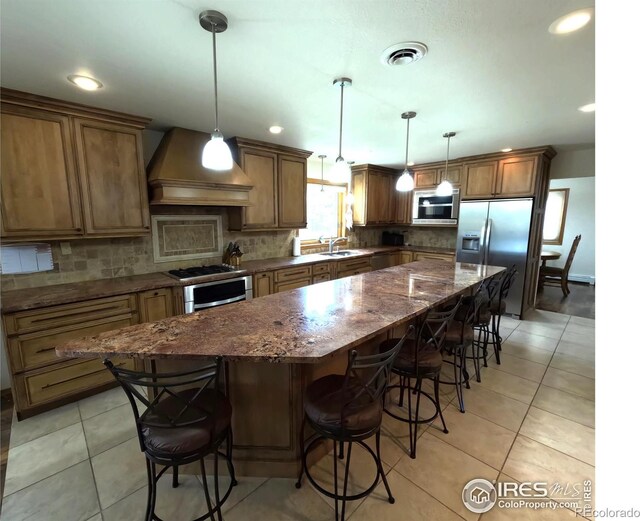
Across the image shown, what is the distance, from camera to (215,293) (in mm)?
3096

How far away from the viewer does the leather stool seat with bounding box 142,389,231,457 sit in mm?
1188

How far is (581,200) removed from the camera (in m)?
6.70

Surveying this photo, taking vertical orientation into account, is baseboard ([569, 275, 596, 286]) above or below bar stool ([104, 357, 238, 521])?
below

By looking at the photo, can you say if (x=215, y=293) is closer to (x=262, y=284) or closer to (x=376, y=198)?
(x=262, y=284)

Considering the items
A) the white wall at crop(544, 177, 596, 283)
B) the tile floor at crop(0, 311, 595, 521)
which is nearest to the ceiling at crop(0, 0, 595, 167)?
the tile floor at crop(0, 311, 595, 521)

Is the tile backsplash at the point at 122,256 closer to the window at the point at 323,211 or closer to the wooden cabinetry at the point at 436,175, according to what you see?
the window at the point at 323,211

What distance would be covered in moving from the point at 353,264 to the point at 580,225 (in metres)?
5.91

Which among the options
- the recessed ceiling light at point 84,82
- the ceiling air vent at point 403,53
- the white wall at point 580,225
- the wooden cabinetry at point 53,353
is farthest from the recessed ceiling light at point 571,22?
the white wall at point 580,225

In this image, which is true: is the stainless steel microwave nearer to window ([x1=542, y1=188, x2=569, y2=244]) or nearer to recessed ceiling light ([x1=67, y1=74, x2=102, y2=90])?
window ([x1=542, y1=188, x2=569, y2=244])

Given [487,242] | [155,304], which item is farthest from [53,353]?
[487,242]

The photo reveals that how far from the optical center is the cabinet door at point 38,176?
7.18 ft

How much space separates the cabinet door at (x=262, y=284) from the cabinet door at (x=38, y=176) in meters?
1.75

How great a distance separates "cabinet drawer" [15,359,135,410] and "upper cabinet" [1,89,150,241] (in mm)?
1080
